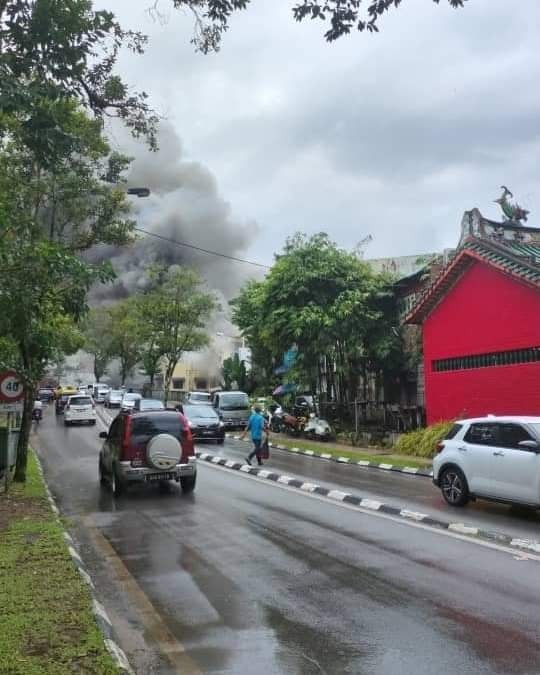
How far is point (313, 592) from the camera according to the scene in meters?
6.51

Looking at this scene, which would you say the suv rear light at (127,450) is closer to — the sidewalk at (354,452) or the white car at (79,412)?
the sidewalk at (354,452)

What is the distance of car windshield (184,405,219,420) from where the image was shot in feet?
88.4

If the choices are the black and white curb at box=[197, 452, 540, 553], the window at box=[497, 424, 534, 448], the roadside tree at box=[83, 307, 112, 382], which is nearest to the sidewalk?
the black and white curb at box=[197, 452, 540, 553]

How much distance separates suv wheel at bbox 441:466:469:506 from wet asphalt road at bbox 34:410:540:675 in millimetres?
1802

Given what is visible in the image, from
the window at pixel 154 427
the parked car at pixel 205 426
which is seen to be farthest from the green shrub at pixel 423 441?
the window at pixel 154 427

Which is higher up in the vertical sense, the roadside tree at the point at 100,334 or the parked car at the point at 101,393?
the roadside tree at the point at 100,334

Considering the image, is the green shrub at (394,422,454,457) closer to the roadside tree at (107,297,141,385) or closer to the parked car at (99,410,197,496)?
the parked car at (99,410,197,496)

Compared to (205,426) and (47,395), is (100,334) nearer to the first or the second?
Result: (47,395)

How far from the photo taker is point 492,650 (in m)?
4.99

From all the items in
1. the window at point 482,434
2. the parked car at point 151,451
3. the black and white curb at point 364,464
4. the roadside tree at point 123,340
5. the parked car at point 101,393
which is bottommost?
the black and white curb at point 364,464

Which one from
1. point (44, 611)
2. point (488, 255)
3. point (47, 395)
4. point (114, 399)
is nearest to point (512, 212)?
point (488, 255)

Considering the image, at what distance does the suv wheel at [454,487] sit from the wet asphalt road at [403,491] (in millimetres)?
139

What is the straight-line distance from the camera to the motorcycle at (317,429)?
91.8 feet

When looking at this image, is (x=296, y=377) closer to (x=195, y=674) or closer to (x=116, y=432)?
(x=116, y=432)
